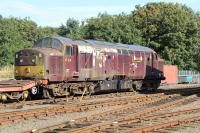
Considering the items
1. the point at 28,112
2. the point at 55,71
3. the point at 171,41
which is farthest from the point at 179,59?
the point at 28,112

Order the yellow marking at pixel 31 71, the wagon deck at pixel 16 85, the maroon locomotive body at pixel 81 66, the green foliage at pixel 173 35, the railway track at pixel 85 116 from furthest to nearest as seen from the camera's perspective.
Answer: the green foliage at pixel 173 35 → the maroon locomotive body at pixel 81 66 → the yellow marking at pixel 31 71 → the wagon deck at pixel 16 85 → the railway track at pixel 85 116

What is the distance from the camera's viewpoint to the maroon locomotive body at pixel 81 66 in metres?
24.5

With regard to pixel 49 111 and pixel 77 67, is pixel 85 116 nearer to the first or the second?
pixel 49 111

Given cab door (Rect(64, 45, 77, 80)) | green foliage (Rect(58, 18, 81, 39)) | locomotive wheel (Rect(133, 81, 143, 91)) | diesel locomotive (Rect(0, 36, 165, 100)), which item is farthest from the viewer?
green foliage (Rect(58, 18, 81, 39))

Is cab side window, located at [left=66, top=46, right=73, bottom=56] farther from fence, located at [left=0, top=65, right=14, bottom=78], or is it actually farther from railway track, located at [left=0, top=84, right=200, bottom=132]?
fence, located at [left=0, top=65, right=14, bottom=78]

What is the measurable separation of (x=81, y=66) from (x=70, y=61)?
111cm

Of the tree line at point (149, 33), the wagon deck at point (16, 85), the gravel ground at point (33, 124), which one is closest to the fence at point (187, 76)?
the tree line at point (149, 33)

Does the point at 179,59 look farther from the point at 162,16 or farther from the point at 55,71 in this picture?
the point at 55,71

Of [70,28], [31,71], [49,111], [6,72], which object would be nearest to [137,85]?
[31,71]

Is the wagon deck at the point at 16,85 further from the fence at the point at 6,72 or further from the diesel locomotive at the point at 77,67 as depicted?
the fence at the point at 6,72

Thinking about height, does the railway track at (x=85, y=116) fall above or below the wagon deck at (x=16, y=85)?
below

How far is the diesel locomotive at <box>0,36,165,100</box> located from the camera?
24.4 metres

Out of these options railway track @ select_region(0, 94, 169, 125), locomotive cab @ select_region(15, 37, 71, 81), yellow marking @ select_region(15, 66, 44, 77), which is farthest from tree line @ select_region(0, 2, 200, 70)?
railway track @ select_region(0, 94, 169, 125)

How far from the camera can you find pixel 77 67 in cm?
2680
